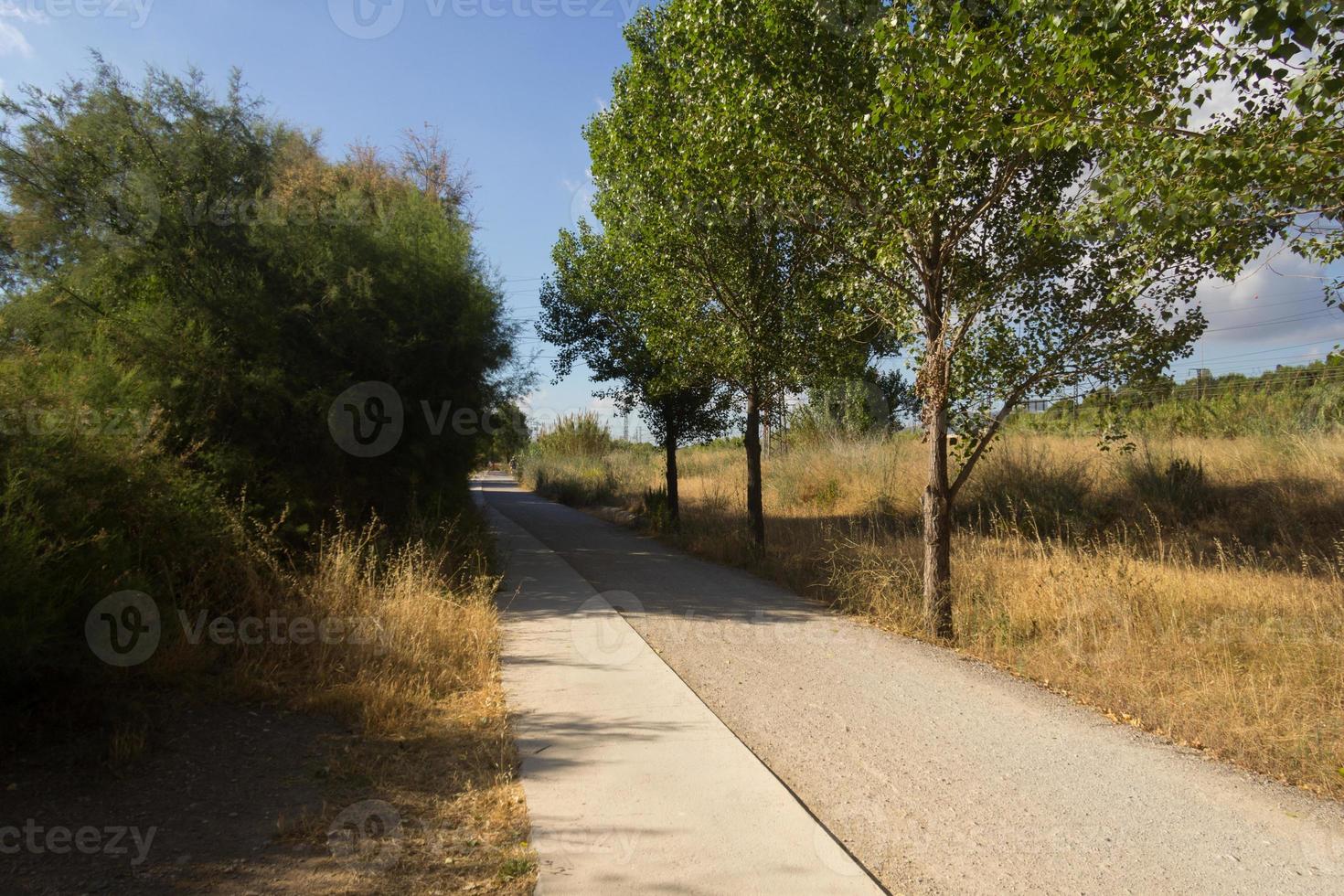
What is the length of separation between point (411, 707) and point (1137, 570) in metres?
7.16

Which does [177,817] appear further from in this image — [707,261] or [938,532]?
[707,261]

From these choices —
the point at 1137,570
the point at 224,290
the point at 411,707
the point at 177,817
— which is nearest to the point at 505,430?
the point at 224,290

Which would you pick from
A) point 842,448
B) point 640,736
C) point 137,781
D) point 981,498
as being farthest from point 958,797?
point 842,448

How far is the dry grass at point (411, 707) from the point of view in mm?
3463

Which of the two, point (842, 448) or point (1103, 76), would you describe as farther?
point (842, 448)

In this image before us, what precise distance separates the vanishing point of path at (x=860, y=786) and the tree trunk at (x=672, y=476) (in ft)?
31.8

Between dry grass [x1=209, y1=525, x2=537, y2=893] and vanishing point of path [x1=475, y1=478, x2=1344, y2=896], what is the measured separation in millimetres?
209

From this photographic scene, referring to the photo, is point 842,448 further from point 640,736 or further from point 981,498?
point 640,736

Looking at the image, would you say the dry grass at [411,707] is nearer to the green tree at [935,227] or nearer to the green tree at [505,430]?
the green tree at [505,430]

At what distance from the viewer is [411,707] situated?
5.39 m

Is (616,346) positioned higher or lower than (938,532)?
higher

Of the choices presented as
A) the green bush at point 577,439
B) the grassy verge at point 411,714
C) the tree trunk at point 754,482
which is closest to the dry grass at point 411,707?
the grassy verge at point 411,714

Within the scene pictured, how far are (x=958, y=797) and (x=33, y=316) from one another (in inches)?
379

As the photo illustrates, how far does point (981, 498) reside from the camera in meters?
14.1
